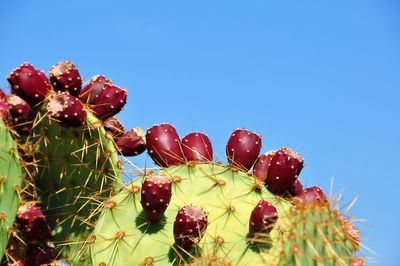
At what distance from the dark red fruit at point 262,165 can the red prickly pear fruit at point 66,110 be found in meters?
0.79

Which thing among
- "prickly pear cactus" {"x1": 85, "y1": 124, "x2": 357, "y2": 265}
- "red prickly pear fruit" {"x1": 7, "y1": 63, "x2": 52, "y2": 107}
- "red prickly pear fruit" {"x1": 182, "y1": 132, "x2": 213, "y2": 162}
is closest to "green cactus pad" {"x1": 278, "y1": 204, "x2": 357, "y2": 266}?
"prickly pear cactus" {"x1": 85, "y1": 124, "x2": 357, "y2": 265}

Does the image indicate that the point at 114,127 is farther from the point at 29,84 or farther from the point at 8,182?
the point at 8,182

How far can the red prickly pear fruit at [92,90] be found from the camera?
335 cm

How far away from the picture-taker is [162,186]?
9.28ft

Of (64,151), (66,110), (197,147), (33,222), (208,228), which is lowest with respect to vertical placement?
(33,222)

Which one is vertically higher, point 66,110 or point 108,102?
point 108,102

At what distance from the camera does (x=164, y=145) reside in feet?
10.8

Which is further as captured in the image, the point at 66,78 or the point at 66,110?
the point at 66,78

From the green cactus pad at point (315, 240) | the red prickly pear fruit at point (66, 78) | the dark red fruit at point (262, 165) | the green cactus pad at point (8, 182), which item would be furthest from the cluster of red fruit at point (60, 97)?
the green cactus pad at point (315, 240)

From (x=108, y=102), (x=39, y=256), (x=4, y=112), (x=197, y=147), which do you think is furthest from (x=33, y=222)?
(x=197, y=147)

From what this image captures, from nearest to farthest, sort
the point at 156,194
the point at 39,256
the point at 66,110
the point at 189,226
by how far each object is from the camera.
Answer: the point at 189,226, the point at 156,194, the point at 66,110, the point at 39,256

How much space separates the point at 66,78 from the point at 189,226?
952 millimetres

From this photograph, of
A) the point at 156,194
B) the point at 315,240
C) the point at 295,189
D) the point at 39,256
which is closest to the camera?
the point at 315,240

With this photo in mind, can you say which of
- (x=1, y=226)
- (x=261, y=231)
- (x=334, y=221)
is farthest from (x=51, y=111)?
(x=334, y=221)
